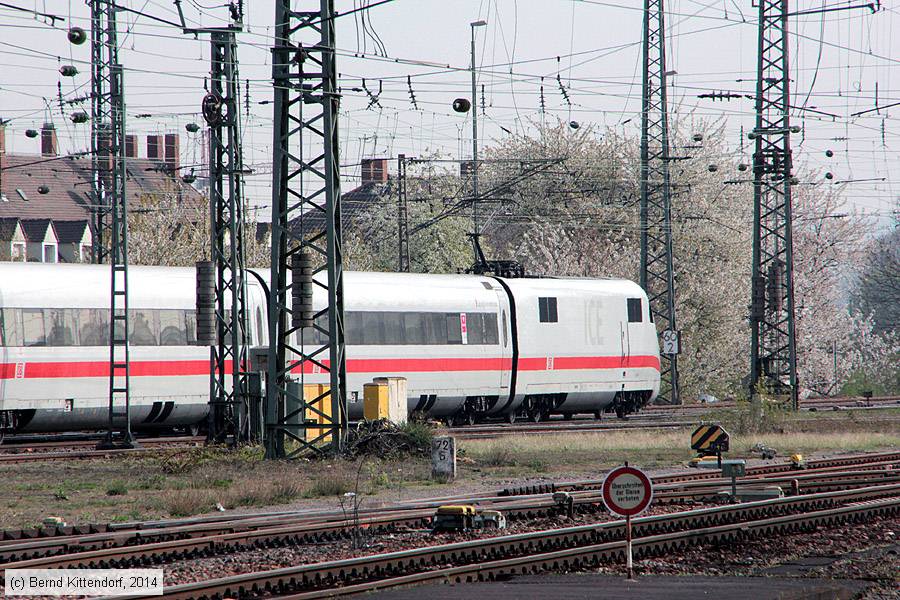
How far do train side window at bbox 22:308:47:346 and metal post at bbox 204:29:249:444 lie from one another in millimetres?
3514

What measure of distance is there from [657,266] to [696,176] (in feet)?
21.9

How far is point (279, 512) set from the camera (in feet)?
53.1

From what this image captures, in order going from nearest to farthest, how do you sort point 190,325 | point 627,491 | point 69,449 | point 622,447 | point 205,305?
point 627,491 < point 205,305 < point 69,449 < point 622,447 < point 190,325

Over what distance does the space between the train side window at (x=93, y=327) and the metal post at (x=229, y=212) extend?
2.72m

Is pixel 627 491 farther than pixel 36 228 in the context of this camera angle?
No

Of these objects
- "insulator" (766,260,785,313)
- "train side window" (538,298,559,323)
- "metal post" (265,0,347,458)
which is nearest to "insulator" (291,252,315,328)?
"metal post" (265,0,347,458)

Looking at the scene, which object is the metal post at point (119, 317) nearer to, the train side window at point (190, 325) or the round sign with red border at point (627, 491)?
the train side window at point (190, 325)

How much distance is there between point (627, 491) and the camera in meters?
11.5

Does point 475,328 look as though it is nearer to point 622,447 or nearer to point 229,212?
point 622,447

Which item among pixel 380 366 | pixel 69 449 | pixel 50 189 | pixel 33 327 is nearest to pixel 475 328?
pixel 380 366

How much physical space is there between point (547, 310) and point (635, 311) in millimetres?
3924

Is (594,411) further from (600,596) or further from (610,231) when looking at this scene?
(600,596)

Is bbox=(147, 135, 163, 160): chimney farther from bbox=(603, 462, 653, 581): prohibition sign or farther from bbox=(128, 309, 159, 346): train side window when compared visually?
bbox=(603, 462, 653, 581): prohibition sign

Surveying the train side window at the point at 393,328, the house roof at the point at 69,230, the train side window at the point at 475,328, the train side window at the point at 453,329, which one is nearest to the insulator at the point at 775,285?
the train side window at the point at 475,328
